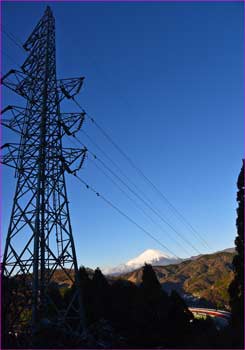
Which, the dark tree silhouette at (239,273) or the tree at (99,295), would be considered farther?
the tree at (99,295)

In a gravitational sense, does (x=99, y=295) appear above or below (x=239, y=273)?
below

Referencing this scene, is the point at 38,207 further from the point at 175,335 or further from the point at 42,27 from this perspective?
the point at 175,335

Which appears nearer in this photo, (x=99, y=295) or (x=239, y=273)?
(x=239, y=273)

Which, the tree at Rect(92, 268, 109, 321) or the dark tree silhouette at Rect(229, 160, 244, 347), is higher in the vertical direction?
the dark tree silhouette at Rect(229, 160, 244, 347)

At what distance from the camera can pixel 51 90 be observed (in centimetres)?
2003

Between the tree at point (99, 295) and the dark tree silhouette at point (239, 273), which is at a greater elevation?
the dark tree silhouette at point (239, 273)

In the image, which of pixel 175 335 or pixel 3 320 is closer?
pixel 3 320

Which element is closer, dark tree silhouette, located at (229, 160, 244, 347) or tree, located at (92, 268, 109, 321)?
dark tree silhouette, located at (229, 160, 244, 347)

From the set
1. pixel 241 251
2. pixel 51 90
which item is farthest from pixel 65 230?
pixel 241 251

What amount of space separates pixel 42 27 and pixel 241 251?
2157 centimetres

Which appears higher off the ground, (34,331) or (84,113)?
(84,113)

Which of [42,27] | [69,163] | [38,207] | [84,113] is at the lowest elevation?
[38,207]

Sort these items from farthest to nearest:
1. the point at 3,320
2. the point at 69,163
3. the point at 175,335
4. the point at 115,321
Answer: the point at 115,321
the point at 175,335
the point at 69,163
the point at 3,320

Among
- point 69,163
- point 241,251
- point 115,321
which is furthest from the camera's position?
point 115,321
